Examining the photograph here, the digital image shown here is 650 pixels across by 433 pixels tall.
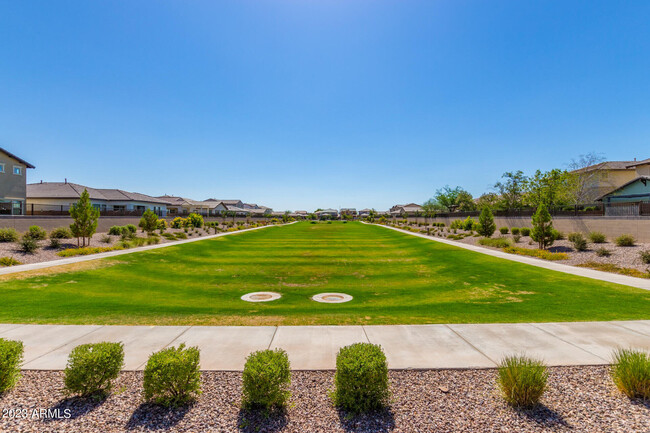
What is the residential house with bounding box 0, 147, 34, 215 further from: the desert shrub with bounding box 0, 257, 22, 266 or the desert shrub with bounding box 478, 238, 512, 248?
the desert shrub with bounding box 478, 238, 512, 248

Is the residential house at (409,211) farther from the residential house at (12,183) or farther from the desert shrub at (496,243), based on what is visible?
the residential house at (12,183)

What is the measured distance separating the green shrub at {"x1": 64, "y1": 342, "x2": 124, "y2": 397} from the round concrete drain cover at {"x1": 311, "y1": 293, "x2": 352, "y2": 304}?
6.45 metres

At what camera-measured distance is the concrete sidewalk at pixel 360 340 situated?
5.16 meters

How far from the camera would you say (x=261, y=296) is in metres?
10.7

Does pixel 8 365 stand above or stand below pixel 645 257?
below

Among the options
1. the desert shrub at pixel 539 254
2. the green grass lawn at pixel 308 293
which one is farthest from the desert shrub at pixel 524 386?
the desert shrub at pixel 539 254

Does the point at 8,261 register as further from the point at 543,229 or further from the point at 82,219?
the point at 543,229

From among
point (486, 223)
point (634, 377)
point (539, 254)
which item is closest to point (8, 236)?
point (634, 377)

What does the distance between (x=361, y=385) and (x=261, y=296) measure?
24.2 ft

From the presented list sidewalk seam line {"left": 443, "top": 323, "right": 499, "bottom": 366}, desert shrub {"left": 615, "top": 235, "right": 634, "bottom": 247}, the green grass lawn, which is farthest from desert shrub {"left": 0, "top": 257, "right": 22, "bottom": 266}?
desert shrub {"left": 615, "top": 235, "right": 634, "bottom": 247}

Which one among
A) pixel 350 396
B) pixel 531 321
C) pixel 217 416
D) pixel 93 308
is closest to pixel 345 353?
pixel 350 396

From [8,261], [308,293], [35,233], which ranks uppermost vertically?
[35,233]

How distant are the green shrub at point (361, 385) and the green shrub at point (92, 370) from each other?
3.20 meters

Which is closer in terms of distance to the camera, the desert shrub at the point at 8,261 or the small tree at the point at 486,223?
the desert shrub at the point at 8,261
